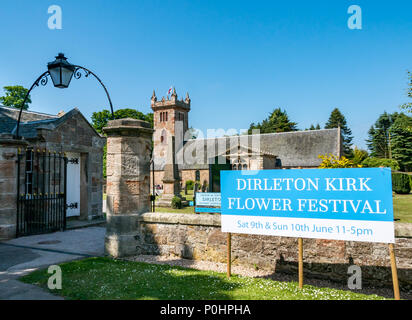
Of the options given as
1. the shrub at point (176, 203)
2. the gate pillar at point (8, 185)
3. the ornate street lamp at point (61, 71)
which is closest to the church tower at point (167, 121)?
the shrub at point (176, 203)

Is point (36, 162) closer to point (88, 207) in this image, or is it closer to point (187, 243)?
point (88, 207)

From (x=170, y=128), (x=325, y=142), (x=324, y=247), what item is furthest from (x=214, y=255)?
(x=170, y=128)

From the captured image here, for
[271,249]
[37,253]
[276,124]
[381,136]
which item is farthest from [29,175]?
[381,136]

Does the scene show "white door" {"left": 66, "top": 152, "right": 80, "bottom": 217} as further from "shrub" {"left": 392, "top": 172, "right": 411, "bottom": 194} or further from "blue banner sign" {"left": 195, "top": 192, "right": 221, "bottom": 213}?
"shrub" {"left": 392, "top": 172, "right": 411, "bottom": 194}

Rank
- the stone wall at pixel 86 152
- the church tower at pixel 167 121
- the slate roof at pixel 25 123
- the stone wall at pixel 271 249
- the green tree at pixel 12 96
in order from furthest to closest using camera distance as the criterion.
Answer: the church tower at pixel 167 121, the green tree at pixel 12 96, the stone wall at pixel 86 152, the slate roof at pixel 25 123, the stone wall at pixel 271 249

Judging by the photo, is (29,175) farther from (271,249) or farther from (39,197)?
(271,249)

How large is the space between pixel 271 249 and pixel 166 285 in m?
1.98

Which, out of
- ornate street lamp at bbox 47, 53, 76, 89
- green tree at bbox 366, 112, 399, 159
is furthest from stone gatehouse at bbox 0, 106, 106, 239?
green tree at bbox 366, 112, 399, 159

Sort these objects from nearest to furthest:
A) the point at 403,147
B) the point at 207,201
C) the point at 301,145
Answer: the point at 207,201 → the point at 301,145 → the point at 403,147

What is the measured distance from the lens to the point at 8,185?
26.7 ft

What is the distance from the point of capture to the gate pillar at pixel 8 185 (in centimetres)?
804

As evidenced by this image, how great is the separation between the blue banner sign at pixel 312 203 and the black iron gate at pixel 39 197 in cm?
636

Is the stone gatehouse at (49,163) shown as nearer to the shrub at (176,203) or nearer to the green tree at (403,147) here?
the shrub at (176,203)
